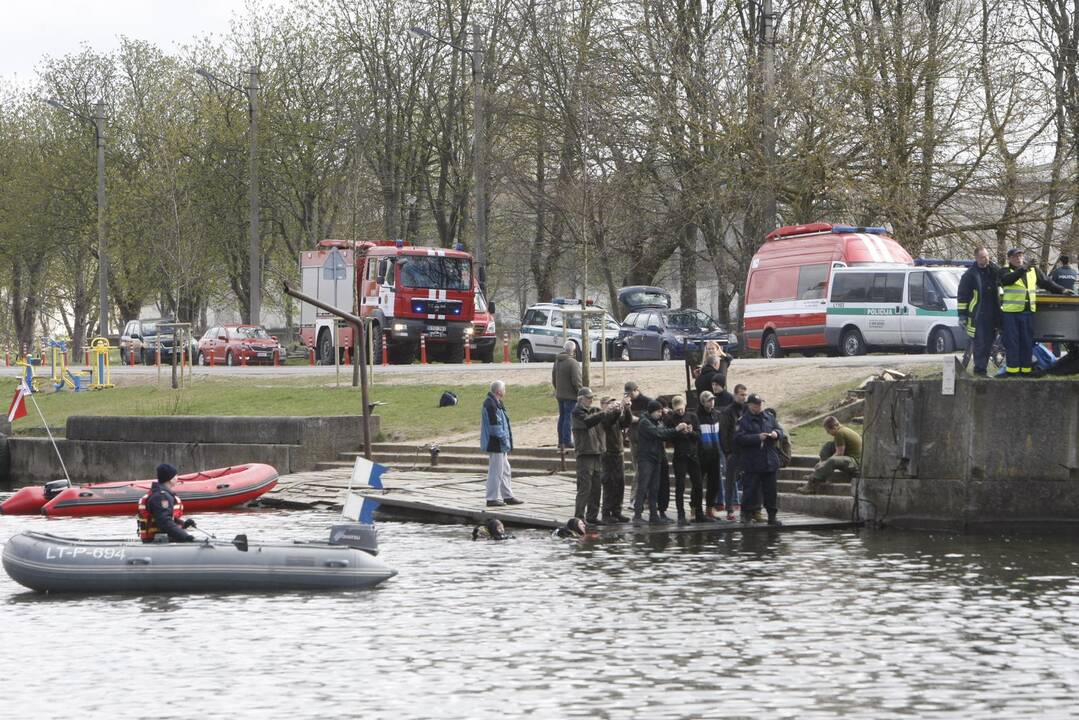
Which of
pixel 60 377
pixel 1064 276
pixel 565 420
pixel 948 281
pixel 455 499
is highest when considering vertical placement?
pixel 948 281

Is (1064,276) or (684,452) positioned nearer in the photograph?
(684,452)

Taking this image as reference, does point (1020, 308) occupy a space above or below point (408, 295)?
below

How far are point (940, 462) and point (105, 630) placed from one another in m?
11.3

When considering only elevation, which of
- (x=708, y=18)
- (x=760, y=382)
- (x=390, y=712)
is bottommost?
(x=390, y=712)

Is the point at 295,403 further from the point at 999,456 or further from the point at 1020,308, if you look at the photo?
the point at 1020,308

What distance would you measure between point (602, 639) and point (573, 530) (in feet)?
20.8

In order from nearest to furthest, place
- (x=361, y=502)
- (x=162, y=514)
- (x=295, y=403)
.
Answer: (x=162, y=514)
(x=361, y=502)
(x=295, y=403)

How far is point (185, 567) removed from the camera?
1780 centimetres

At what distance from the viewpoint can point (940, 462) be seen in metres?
22.1

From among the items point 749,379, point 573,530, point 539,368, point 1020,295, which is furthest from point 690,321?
point 573,530

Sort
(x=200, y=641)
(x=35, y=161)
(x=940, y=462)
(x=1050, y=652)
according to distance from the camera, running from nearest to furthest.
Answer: (x=1050, y=652)
(x=200, y=641)
(x=940, y=462)
(x=35, y=161)

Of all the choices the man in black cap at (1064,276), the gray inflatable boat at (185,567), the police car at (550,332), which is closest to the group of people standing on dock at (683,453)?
the gray inflatable boat at (185,567)

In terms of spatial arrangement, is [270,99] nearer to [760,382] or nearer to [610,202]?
[610,202]

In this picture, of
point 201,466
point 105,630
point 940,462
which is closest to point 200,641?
point 105,630
